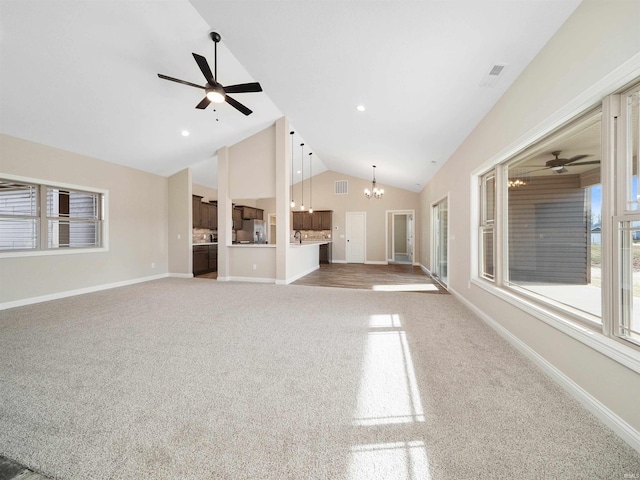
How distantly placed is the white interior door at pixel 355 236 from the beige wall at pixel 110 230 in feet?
20.8

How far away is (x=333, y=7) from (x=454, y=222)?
12.8ft

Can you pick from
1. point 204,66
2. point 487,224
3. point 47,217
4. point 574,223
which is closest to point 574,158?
point 574,223

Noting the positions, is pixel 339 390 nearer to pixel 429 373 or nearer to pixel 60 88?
pixel 429 373

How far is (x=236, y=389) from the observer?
75.4 inches

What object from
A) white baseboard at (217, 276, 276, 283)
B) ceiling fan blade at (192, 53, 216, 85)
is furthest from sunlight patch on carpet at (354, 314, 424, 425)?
white baseboard at (217, 276, 276, 283)

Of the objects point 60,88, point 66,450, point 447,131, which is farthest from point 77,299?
point 447,131

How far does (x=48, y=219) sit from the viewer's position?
15.6 ft

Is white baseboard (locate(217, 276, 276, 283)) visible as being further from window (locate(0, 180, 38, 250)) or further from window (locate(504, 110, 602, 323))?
window (locate(504, 110, 602, 323))

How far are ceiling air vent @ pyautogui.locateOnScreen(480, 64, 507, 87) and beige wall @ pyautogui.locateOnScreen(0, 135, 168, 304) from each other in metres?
6.86

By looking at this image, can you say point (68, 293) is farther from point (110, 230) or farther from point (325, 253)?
point (325, 253)

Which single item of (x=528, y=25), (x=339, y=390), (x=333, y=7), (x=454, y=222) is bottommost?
(x=339, y=390)

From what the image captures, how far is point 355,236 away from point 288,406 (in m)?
8.85

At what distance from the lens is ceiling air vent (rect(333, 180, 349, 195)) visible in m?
10.3

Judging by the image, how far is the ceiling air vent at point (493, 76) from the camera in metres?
2.48
